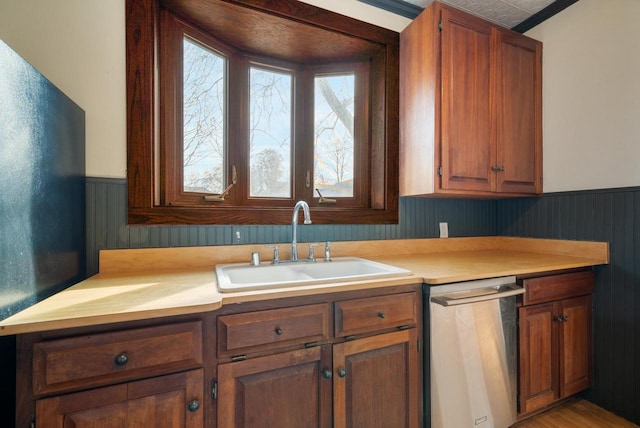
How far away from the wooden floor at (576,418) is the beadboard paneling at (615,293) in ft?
0.19

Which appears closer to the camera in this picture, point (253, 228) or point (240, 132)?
point (253, 228)

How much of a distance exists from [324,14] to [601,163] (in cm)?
189

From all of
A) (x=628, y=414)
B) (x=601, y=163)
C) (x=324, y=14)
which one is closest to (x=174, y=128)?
(x=324, y=14)

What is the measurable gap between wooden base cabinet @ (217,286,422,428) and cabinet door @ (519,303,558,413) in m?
0.65

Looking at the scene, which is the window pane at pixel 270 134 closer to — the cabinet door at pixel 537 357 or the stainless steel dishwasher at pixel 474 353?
the stainless steel dishwasher at pixel 474 353

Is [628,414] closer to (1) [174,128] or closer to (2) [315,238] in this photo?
(2) [315,238]

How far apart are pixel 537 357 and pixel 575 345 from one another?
1.15 ft

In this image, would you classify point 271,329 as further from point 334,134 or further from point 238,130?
point 334,134

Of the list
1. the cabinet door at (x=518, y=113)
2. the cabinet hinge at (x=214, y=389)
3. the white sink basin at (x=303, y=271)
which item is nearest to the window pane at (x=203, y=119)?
the white sink basin at (x=303, y=271)

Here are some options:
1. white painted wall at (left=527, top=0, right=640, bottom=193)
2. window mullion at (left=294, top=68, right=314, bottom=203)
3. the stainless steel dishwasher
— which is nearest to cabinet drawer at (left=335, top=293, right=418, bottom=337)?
the stainless steel dishwasher

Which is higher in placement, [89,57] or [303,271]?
[89,57]

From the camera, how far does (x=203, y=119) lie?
164 cm

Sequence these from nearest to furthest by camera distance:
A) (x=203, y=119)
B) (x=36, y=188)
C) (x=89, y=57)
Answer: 1. (x=36, y=188)
2. (x=89, y=57)
3. (x=203, y=119)

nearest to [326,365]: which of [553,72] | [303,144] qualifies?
[303,144]
